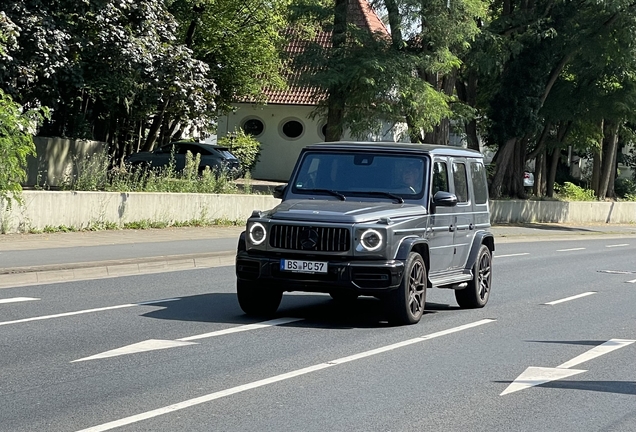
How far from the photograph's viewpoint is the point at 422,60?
1257 inches

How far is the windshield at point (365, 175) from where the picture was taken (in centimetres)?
1250

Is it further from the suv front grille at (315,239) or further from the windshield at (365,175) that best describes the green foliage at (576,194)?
the suv front grille at (315,239)

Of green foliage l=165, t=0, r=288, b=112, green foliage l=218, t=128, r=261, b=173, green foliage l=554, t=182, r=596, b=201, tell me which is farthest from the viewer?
green foliage l=554, t=182, r=596, b=201

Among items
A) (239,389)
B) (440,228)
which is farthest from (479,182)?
(239,389)

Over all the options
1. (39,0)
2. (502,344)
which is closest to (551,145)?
(39,0)

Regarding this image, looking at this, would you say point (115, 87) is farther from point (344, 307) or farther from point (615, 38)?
point (615, 38)

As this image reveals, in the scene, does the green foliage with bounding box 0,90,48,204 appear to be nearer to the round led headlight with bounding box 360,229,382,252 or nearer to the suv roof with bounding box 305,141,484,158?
the suv roof with bounding box 305,141,484,158

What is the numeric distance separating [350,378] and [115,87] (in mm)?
20765

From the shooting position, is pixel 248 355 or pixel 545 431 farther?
pixel 248 355

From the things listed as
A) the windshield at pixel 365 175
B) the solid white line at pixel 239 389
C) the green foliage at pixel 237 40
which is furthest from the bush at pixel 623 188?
the solid white line at pixel 239 389

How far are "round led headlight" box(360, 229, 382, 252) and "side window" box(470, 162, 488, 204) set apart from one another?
10.5ft

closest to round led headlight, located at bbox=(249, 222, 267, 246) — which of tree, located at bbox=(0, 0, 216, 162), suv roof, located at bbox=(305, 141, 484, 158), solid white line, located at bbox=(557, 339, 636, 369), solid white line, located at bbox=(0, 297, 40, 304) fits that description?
suv roof, located at bbox=(305, 141, 484, 158)

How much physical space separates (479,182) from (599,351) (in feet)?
13.7

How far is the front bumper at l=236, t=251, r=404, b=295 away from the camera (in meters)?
11.2
